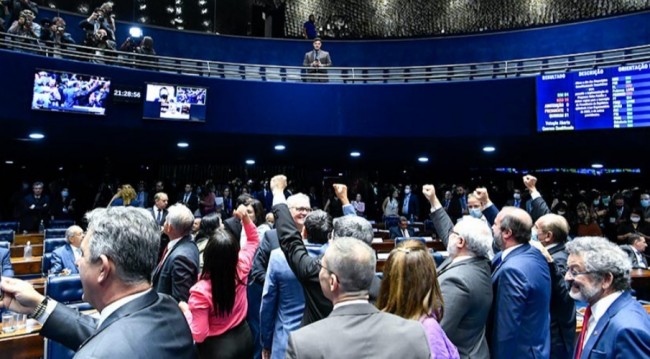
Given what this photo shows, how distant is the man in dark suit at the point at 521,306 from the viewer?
2404 millimetres

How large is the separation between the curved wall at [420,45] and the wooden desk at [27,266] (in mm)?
8940

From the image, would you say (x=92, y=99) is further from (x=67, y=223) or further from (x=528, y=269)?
(x=528, y=269)

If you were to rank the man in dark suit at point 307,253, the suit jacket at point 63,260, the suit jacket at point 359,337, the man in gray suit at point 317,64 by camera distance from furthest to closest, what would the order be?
the man in gray suit at point 317,64, the suit jacket at point 63,260, the man in dark suit at point 307,253, the suit jacket at point 359,337

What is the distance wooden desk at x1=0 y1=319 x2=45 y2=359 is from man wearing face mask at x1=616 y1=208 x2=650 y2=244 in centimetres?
823

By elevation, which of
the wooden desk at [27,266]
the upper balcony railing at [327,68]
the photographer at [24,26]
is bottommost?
the wooden desk at [27,266]

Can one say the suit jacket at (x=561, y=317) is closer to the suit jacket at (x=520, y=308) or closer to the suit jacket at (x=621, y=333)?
the suit jacket at (x=520, y=308)

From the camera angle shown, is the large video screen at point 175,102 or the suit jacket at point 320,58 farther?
the suit jacket at point 320,58

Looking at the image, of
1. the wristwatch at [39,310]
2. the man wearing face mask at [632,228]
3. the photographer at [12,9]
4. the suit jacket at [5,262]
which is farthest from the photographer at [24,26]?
the man wearing face mask at [632,228]

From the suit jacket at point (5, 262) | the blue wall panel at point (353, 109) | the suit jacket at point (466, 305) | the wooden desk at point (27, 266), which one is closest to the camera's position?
the suit jacket at point (466, 305)

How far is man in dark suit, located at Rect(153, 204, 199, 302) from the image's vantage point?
2.82m

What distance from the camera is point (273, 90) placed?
10539mm

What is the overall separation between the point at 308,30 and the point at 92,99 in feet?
24.5

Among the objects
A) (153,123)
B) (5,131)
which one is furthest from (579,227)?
(5,131)

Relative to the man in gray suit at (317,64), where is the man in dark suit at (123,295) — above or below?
below
